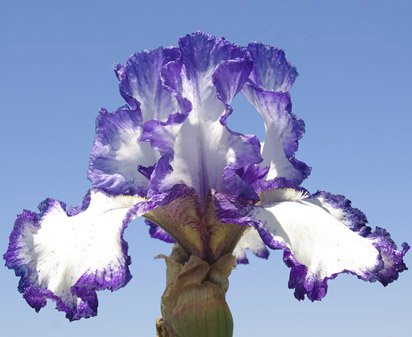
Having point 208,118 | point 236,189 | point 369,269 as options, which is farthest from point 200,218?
point 369,269

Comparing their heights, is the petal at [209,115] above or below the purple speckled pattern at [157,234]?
above

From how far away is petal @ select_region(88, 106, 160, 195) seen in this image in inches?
136

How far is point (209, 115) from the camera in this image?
332cm

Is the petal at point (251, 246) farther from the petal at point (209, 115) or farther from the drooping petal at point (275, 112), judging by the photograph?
the petal at point (209, 115)

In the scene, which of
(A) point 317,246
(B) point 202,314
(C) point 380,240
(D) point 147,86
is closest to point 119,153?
(D) point 147,86

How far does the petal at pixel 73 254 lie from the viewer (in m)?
2.97

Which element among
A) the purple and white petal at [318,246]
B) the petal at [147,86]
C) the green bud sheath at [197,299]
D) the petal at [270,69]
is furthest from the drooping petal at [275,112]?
the green bud sheath at [197,299]

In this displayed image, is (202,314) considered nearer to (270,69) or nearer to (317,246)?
(317,246)

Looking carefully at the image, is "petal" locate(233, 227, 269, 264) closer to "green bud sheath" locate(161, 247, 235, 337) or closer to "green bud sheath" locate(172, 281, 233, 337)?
"green bud sheath" locate(161, 247, 235, 337)

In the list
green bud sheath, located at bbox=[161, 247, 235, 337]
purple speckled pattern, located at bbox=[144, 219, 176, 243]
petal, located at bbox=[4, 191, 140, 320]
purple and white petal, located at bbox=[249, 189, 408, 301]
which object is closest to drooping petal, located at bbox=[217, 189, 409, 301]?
purple and white petal, located at bbox=[249, 189, 408, 301]

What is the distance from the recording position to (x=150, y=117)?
3477 millimetres

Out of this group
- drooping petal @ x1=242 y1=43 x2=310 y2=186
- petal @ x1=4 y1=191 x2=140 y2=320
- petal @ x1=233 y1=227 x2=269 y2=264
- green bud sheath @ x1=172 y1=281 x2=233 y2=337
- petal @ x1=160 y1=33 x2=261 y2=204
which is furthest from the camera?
petal @ x1=233 y1=227 x2=269 y2=264

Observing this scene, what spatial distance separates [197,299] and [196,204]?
40 centimetres

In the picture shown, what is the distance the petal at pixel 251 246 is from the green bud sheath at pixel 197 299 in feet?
2.10
